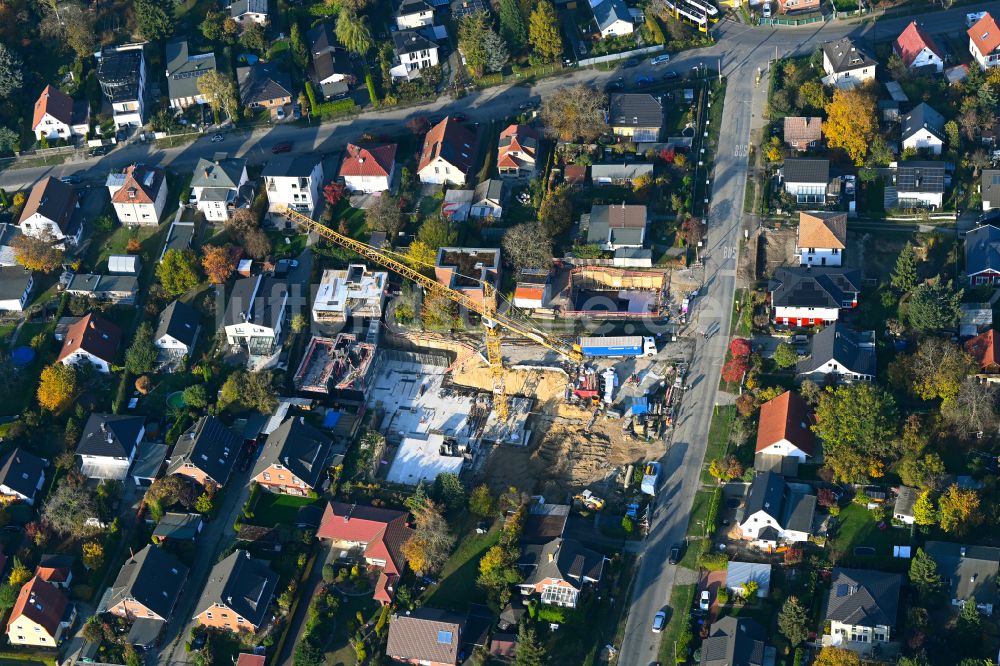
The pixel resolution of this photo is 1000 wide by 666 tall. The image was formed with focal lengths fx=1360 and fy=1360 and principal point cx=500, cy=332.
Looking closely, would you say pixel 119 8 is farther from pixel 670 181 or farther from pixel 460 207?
pixel 670 181

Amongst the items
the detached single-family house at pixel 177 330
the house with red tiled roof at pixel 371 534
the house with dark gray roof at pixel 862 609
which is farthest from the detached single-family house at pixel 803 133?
the detached single-family house at pixel 177 330

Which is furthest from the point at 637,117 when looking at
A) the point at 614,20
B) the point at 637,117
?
the point at 614,20

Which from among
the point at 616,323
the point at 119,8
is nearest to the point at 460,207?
the point at 616,323

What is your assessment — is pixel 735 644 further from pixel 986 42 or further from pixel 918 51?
pixel 986 42

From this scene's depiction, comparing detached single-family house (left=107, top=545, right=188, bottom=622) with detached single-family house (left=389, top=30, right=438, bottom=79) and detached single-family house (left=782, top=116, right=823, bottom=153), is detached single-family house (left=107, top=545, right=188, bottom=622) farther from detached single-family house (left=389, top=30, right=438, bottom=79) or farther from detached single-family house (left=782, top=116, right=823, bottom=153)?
detached single-family house (left=782, top=116, right=823, bottom=153)

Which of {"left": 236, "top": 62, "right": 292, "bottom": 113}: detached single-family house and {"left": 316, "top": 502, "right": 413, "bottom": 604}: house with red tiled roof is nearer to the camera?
{"left": 316, "top": 502, "right": 413, "bottom": 604}: house with red tiled roof

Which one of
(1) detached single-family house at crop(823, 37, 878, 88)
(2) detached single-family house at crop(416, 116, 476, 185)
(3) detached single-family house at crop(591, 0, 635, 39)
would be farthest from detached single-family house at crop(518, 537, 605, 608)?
(3) detached single-family house at crop(591, 0, 635, 39)
